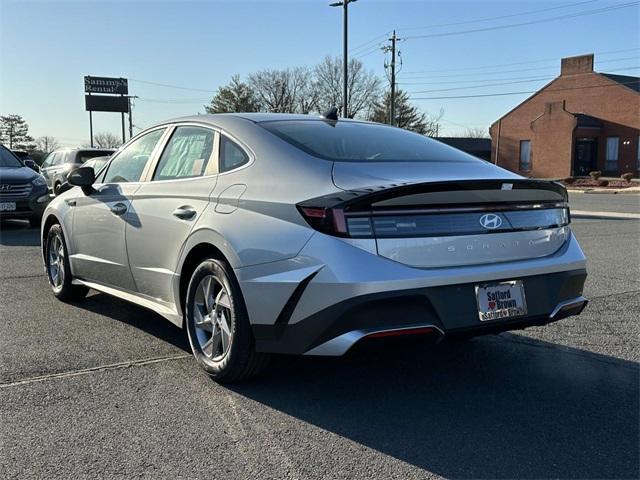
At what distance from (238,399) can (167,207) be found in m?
1.40

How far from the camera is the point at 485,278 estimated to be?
3.26 meters

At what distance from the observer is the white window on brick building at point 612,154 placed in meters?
48.2

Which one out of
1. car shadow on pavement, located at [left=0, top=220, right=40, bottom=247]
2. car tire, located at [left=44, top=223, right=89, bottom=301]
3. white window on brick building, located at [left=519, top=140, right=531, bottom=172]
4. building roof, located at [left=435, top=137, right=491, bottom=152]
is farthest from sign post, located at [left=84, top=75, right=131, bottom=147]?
car tire, located at [left=44, top=223, right=89, bottom=301]

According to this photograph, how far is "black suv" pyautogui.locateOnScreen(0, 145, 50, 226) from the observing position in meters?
11.5

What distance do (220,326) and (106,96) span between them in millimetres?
69925

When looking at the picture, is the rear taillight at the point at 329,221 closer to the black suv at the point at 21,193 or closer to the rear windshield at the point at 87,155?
the black suv at the point at 21,193

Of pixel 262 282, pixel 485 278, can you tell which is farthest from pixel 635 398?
pixel 262 282

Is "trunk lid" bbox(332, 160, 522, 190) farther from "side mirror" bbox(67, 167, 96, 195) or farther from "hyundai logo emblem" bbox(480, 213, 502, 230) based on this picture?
"side mirror" bbox(67, 167, 96, 195)

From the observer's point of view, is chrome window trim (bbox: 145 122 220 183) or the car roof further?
the car roof

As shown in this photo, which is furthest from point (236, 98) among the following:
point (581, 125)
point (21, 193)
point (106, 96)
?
point (21, 193)

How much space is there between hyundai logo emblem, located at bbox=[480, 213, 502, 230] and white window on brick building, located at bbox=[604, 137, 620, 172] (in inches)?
1976

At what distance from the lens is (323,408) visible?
3.41 m

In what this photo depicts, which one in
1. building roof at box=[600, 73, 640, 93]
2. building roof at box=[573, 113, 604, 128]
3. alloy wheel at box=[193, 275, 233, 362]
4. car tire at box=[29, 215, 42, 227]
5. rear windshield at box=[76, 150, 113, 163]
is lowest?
car tire at box=[29, 215, 42, 227]

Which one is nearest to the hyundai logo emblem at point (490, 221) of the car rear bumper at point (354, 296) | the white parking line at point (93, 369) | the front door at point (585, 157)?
the car rear bumper at point (354, 296)
